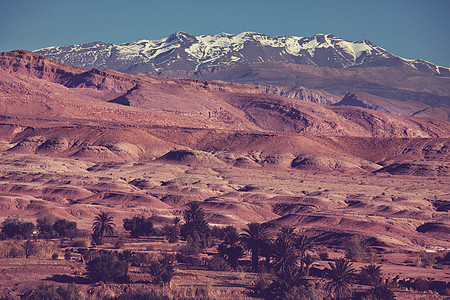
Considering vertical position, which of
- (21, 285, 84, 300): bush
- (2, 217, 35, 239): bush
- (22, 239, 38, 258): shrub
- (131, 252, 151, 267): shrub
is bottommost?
(21, 285, 84, 300): bush

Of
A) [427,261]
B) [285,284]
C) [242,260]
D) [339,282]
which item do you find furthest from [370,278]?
[427,261]

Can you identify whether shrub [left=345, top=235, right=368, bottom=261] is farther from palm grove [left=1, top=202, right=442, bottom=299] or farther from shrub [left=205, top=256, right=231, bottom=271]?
shrub [left=205, top=256, right=231, bottom=271]

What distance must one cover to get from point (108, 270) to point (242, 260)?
14.5 metres

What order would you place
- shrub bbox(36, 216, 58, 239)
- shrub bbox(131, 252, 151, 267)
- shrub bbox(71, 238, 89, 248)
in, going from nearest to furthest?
shrub bbox(131, 252, 151, 267)
shrub bbox(71, 238, 89, 248)
shrub bbox(36, 216, 58, 239)

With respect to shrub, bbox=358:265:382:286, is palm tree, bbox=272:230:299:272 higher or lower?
higher

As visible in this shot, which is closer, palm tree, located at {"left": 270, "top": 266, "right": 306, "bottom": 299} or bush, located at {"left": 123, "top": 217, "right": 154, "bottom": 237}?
palm tree, located at {"left": 270, "top": 266, "right": 306, "bottom": 299}

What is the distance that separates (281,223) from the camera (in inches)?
2958

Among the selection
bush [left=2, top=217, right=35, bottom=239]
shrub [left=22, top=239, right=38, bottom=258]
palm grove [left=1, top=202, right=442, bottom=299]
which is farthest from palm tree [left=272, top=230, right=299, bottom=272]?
bush [left=2, top=217, right=35, bottom=239]

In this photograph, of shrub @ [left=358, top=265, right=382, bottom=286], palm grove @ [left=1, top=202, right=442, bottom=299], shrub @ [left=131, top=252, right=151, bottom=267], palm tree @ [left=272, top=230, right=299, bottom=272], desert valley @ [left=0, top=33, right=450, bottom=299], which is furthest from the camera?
shrub @ [left=131, top=252, right=151, bottom=267]

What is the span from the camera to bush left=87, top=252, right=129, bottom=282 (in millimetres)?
35000

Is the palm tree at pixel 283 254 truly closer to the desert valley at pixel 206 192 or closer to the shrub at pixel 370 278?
the desert valley at pixel 206 192

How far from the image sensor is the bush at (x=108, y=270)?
3500cm

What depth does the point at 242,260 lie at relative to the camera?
157 feet

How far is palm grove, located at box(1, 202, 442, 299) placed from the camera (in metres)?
33.8
